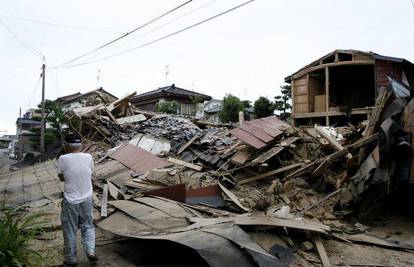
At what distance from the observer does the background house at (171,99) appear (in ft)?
104

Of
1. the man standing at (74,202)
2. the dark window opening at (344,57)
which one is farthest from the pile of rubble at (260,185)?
the dark window opening at (344,57)

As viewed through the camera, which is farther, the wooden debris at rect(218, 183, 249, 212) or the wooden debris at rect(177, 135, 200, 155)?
the wooden debris at rect(177, 135, 200, 155)

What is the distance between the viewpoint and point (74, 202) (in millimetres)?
4418

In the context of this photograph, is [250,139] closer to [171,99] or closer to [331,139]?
[331,139]

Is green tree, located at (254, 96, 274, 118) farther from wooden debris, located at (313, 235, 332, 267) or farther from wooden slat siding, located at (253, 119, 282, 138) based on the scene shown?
wooden debris, located at (313, 235, 332, 267)

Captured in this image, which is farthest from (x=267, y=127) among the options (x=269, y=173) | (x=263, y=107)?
(x=263, y=107)

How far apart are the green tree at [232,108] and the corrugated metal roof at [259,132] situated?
15.3m

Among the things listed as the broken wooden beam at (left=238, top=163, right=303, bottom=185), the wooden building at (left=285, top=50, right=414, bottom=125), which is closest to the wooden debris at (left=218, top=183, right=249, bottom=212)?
the broken wooden beam at (left=238, top=163, right=303, bottom=185)

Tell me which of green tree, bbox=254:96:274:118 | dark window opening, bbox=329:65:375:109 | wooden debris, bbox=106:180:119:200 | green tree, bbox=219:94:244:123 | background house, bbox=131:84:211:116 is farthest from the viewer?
background house, bbox=131:84:211:116

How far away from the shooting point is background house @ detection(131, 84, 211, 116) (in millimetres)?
31719

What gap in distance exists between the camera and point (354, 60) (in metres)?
17.3

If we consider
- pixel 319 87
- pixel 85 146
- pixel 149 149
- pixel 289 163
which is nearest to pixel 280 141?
pixel 289 163

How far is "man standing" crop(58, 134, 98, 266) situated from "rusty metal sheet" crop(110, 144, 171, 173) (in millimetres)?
5611

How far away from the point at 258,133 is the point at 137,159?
4.00 metres
